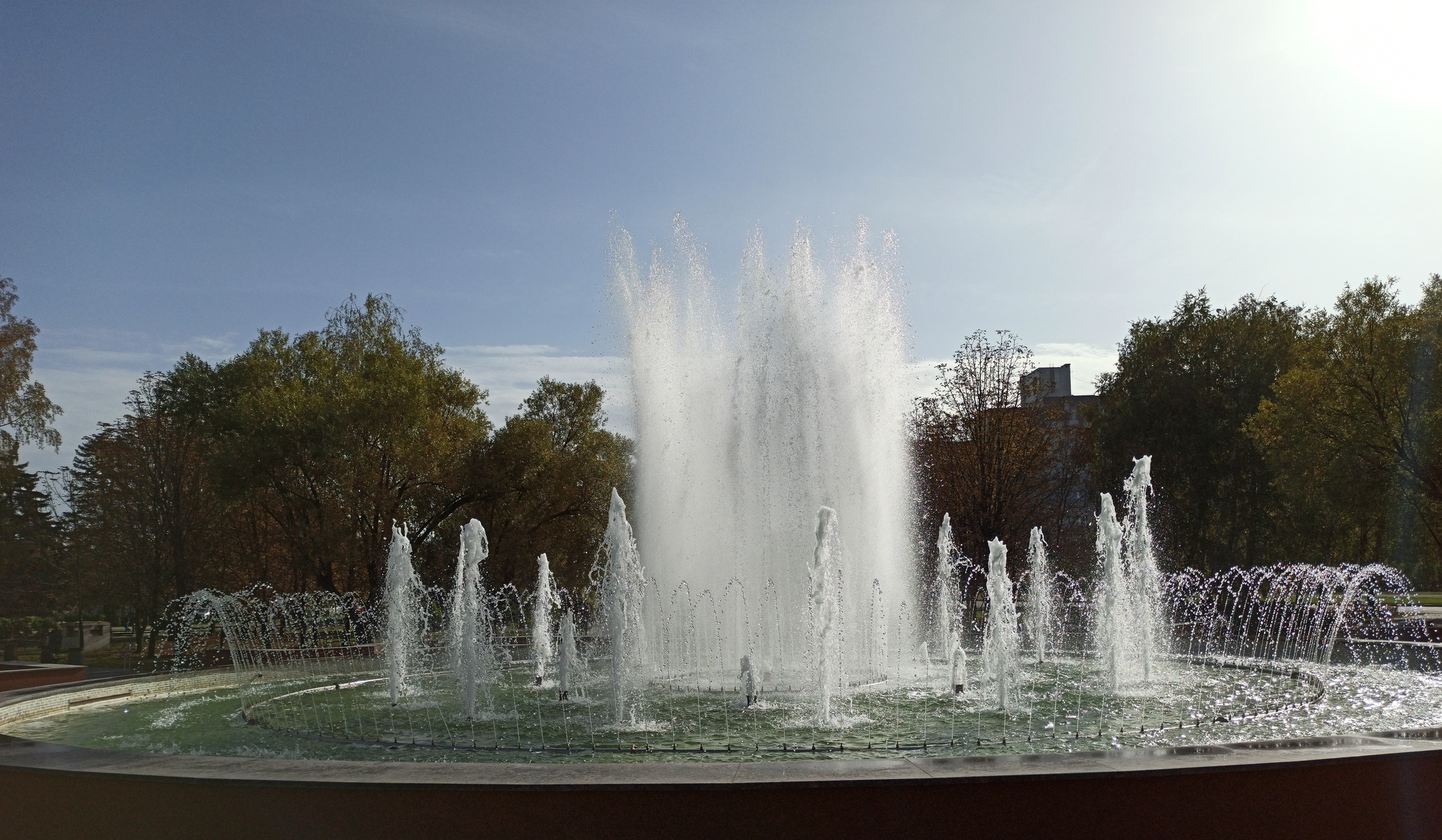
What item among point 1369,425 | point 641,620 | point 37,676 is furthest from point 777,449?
point 1369,425

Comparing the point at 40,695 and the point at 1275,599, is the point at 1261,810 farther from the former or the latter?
the point at 1275,599

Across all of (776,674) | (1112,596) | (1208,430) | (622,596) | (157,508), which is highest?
(1208,430)

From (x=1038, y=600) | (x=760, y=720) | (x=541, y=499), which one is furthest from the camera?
(x=541, y=499)

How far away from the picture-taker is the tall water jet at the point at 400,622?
1500cm

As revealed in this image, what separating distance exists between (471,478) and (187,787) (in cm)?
2519

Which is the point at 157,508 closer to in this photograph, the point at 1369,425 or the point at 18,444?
the point at 18,444

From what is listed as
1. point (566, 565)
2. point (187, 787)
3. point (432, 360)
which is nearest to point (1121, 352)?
point (566, 565)

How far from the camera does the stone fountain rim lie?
558cm

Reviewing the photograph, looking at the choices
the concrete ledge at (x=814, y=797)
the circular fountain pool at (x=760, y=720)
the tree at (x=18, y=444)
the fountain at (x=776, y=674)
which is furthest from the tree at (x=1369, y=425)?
the tree at (x=18, y=444)

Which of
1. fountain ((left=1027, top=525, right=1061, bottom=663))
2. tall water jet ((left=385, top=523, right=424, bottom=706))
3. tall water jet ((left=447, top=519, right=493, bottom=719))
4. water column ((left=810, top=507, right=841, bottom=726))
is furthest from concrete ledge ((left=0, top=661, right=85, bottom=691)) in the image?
fountain ((left=1027, top=525, right=1061, bottom=663))

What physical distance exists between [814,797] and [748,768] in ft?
1.70

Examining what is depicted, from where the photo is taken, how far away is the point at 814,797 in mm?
5516

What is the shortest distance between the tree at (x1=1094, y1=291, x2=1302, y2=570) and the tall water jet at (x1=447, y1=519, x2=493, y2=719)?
26.4m

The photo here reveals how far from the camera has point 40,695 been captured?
12492mm
